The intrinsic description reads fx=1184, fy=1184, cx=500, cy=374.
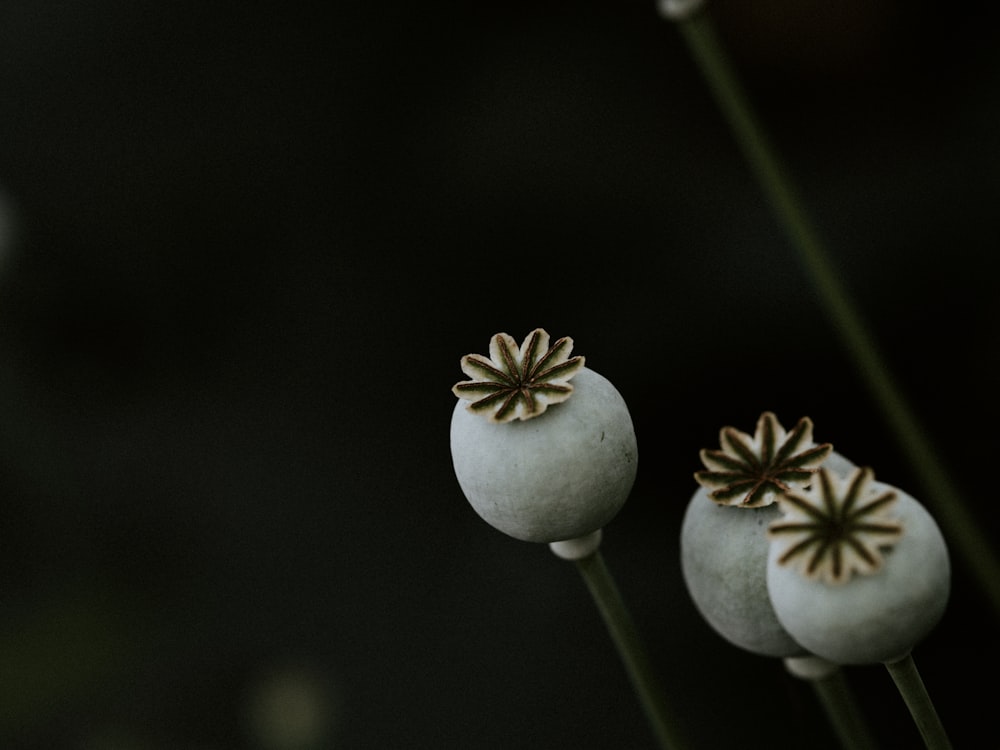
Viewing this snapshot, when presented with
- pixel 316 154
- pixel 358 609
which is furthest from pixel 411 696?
pixel 316 154

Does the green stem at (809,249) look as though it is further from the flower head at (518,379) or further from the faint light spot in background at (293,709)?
the faint light spot in background at (293,709)

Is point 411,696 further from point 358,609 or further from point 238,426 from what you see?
point 238,426

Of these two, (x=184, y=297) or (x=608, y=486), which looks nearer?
(x=608, y=486)

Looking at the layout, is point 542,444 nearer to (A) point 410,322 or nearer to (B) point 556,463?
(B) point 556,463

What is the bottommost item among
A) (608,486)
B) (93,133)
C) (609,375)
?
(608,486)

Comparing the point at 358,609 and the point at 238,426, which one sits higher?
the point at 238,426

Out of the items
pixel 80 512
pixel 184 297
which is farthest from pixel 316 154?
pixel 80 512

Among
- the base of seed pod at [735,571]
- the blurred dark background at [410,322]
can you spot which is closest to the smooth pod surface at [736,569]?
the base of seed pod at [735,571]
